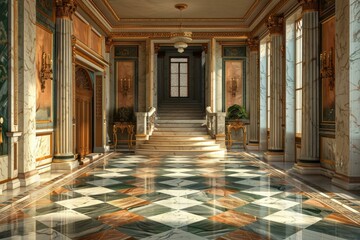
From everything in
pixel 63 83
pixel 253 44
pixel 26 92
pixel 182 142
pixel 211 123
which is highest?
pixel 253 44

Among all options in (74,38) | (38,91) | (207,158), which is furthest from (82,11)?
(207,158)

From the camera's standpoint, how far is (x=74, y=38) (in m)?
8.45

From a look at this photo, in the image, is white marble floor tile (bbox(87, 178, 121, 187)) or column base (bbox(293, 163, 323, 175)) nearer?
white marble floor tile (bbox(87, 178, 121, 187))

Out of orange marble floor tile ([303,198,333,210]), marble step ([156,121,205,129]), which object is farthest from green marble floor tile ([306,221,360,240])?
marble step ([156,121,205,129])

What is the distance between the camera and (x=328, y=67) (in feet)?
22.3

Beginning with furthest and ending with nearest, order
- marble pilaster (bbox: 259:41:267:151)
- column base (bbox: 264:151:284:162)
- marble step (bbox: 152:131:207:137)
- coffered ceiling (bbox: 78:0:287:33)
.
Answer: marble step (bbox: 152:131:207:137) < marble pilaster (bbox: 259:41:267:151) < coffered ceiling (bbox: 78:0:287:33) < column base (bbox: 264:151:284:162)

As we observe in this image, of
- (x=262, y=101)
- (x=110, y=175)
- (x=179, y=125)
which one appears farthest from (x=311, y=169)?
(x=179, y=125)

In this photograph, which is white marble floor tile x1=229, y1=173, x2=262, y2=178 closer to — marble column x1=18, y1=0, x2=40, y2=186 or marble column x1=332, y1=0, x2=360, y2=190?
marble column x1=332, y1=0, x2=360, y2=190

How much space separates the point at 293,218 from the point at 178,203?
1.47 meters

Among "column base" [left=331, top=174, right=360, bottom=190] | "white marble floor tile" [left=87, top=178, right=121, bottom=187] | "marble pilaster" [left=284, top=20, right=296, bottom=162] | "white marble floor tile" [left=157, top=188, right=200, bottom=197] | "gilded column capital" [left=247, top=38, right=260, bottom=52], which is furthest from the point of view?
"gilded column capital" [left=247, top=38, right=260, bottom=52]

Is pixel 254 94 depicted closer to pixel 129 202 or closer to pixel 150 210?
pixel 129 202

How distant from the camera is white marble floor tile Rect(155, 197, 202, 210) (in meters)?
4.58

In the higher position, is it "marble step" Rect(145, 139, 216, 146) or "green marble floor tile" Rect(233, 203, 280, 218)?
"marble step" Rect(145, 139, 216, 146)

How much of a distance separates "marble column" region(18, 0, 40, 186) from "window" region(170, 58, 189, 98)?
1204 cm
